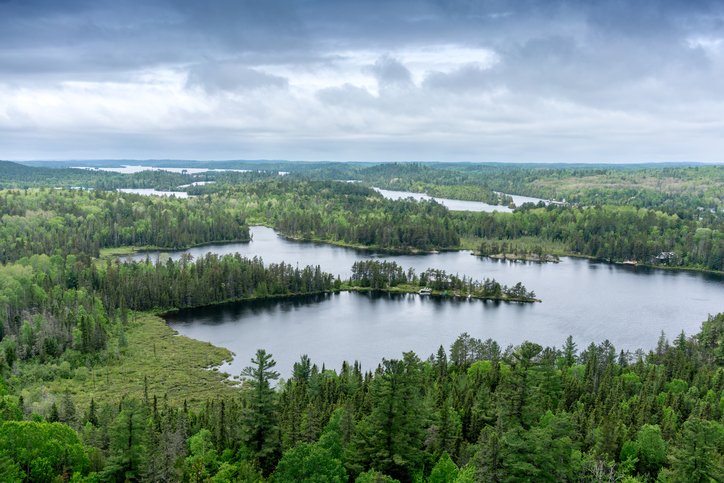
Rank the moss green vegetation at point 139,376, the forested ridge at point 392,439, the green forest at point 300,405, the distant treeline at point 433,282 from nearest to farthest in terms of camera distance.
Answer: the forested ridge at point 392,439, the green forest at point 300,405, the moss green vegetation at point 139,376, the distant treeline at point 433,282

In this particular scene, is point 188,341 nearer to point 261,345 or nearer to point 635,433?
point 261,345

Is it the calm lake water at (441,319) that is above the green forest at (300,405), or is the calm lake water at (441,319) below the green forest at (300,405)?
below

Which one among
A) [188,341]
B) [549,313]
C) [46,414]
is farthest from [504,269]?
[46,414]

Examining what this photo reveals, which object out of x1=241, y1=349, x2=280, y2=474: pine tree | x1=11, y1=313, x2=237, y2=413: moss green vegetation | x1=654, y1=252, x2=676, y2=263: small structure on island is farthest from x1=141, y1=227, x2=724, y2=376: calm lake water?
x1=241, y1=349, x2=280, y2=474: pine tree

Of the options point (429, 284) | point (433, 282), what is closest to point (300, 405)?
point (433, 282)

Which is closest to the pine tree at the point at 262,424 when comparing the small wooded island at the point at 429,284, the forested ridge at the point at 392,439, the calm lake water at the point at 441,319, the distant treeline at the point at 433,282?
the forested ridge at the point at 392,439

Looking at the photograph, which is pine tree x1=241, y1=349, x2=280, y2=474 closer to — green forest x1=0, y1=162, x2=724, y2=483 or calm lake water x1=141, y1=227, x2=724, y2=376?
green forest x1=0, y1=162, x2=724, y2=483

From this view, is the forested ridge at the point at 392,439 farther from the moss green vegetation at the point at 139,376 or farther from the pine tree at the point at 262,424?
the moss green vegetation at the point at 139,376

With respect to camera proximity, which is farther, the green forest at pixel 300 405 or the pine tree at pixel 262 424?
the pine tree at pixel 262 424

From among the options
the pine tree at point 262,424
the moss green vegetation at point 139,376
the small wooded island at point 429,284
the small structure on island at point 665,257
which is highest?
the pine tree at point 262,424
